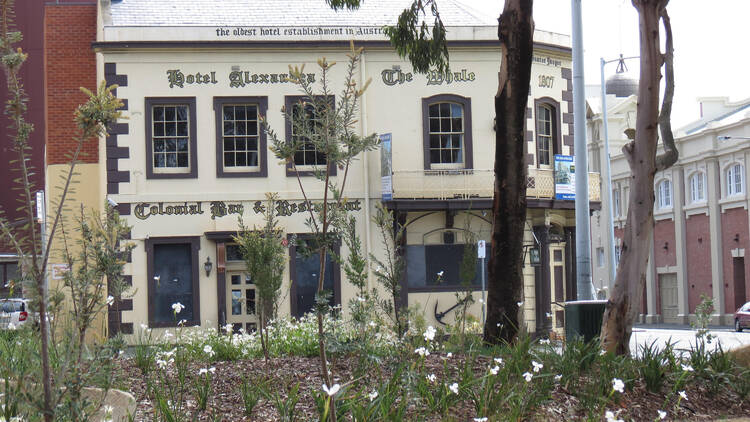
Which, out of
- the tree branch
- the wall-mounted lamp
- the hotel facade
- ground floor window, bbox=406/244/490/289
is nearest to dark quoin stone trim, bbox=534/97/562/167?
the hotel facade

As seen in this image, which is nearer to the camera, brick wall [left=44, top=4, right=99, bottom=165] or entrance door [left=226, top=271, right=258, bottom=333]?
entrance door [left=226, top=271, right=258, bottom=333]

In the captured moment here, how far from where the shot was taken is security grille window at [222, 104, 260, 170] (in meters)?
26.1

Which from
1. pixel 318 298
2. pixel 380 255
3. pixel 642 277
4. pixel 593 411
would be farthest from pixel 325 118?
pixel 380 255

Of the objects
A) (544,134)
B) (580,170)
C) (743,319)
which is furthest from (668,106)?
(743,319)

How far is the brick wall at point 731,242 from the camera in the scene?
161ft

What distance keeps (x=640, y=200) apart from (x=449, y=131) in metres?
15.7

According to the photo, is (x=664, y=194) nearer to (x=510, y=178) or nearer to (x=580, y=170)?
(x=580, y=170)

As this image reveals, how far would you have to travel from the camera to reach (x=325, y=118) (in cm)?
740

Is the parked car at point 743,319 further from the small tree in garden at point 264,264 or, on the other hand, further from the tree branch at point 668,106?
the small tree in garden at point 264,264

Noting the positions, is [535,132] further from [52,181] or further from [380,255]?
[52,181]

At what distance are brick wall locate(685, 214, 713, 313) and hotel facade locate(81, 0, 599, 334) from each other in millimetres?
27818

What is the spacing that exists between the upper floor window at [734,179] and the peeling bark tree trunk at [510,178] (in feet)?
131

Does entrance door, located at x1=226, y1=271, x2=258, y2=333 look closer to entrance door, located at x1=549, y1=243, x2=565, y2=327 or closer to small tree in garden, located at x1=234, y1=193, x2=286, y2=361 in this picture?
entrance door, located at x1=549, y1=243, x2=565, y2=327

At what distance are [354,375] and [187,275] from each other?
58.1ft
